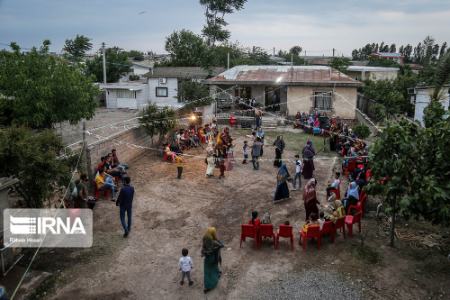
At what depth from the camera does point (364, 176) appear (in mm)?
12383

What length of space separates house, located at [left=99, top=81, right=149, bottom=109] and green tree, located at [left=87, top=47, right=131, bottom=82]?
213 inches

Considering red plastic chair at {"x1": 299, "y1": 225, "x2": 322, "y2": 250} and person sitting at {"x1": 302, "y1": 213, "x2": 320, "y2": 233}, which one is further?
person sitting at {"x1": 302, "y1": 213, "x2": 320, "y2": 233}

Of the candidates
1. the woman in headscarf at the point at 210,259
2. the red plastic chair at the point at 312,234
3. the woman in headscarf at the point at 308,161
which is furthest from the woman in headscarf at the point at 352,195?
the woman in headscarf at the point at 210,259

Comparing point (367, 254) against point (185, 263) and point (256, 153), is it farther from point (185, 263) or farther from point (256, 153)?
point (256, 153)

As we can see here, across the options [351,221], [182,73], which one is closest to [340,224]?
[351,221]

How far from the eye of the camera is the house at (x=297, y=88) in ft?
82.2

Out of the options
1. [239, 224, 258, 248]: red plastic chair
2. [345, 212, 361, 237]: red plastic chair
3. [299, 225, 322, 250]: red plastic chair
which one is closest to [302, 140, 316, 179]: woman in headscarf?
[345, 212, 361, 237]: red plastic chair

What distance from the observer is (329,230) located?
32.3ft

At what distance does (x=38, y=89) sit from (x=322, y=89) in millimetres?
17197

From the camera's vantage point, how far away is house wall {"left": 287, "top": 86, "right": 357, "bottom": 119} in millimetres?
25016

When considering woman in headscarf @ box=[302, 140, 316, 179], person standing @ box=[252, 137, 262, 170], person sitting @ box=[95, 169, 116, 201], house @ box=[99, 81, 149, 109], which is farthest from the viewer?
house @ box=[99, 81, 149, 109]

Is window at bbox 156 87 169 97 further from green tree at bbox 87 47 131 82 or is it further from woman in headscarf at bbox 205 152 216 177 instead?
woman in headscarf at bbox 205 152 216 177

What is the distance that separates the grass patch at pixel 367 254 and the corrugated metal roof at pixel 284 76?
16754 millimetres

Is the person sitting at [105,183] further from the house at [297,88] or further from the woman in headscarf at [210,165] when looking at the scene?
the house at [297,88]
